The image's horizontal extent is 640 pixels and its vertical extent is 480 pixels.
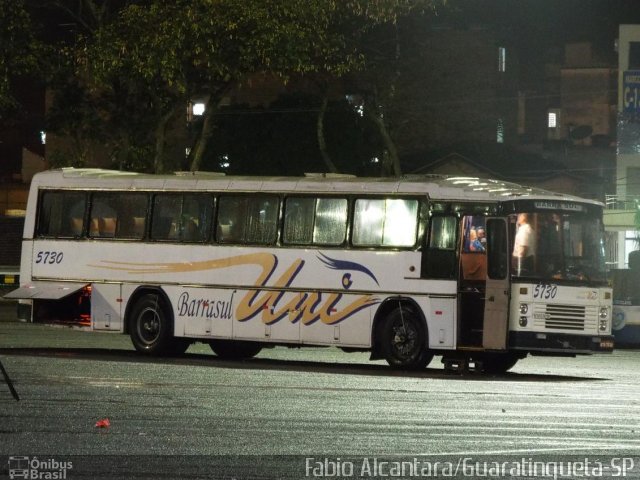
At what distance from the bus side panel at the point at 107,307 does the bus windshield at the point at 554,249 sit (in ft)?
24.6

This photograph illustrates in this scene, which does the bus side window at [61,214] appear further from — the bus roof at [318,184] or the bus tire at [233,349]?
the bus tire at [233,349]

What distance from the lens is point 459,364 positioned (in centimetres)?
2319

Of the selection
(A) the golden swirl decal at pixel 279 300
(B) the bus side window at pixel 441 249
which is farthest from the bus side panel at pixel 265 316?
(B) the bus side window at pixel 441 249

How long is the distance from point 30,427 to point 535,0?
77.7 metres

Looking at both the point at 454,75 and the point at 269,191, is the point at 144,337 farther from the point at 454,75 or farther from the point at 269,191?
the point at 454,75

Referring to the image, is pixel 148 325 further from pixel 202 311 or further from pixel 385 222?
pixel 385 222

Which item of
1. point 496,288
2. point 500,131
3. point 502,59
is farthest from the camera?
point 502,59

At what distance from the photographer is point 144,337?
2577 centimetres

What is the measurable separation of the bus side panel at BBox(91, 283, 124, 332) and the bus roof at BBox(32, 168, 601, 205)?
6.13ft

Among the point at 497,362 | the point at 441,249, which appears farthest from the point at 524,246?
the point at 497,362

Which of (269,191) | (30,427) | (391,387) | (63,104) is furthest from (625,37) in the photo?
(30,427)

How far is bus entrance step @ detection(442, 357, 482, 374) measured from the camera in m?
23.2

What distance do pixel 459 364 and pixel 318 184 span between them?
3.97m

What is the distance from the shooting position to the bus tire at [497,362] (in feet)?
78.0
